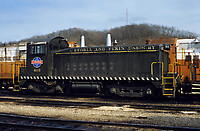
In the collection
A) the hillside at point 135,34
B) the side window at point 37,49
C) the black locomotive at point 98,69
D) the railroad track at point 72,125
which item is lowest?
the railroad track at point 72,125

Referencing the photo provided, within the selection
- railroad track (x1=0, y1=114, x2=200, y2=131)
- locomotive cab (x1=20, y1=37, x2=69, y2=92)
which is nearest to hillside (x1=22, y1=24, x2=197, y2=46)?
locomotive cab (x1=20, y1=37, x2=69, y2=92)

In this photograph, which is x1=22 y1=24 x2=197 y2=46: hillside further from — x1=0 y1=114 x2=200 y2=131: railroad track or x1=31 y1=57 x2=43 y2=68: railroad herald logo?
x1=0 y1=114 x2=200 y2=131: railroad track

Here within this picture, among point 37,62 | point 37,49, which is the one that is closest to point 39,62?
point 37,62

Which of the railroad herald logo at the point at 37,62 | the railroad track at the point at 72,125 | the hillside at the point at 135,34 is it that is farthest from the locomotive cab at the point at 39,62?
the hillside at the point at 135,34

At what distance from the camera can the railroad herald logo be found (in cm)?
1459

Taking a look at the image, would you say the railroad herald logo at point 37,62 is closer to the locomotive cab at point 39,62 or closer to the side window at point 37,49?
the locomotive cab at point 39,62

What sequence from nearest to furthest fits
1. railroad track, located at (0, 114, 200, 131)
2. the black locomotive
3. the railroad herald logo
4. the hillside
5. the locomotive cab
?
railroad track, located at (0, 114, 200, 131), the black locomotive, the locomotive cab, the railroad herald logo, the hillside

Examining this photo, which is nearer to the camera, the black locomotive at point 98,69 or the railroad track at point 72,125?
the railroad track at point 72,125

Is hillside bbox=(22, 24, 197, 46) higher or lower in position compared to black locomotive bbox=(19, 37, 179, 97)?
higher

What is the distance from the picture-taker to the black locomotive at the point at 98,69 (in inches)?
491

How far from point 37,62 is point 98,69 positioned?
436 cm

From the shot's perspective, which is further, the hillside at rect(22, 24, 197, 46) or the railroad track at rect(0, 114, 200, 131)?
the hillside at rect(22, 24, 197, 46)

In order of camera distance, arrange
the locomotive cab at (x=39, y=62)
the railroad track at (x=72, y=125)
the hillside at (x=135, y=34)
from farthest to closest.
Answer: the hillside at (x=135, y=34)
the locomotive cab at (x=39, y=62)
the railroad track at (x=72, y=125)

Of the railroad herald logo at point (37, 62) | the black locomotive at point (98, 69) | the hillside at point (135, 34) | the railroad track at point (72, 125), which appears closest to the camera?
the railroad track at point (72, 125)
